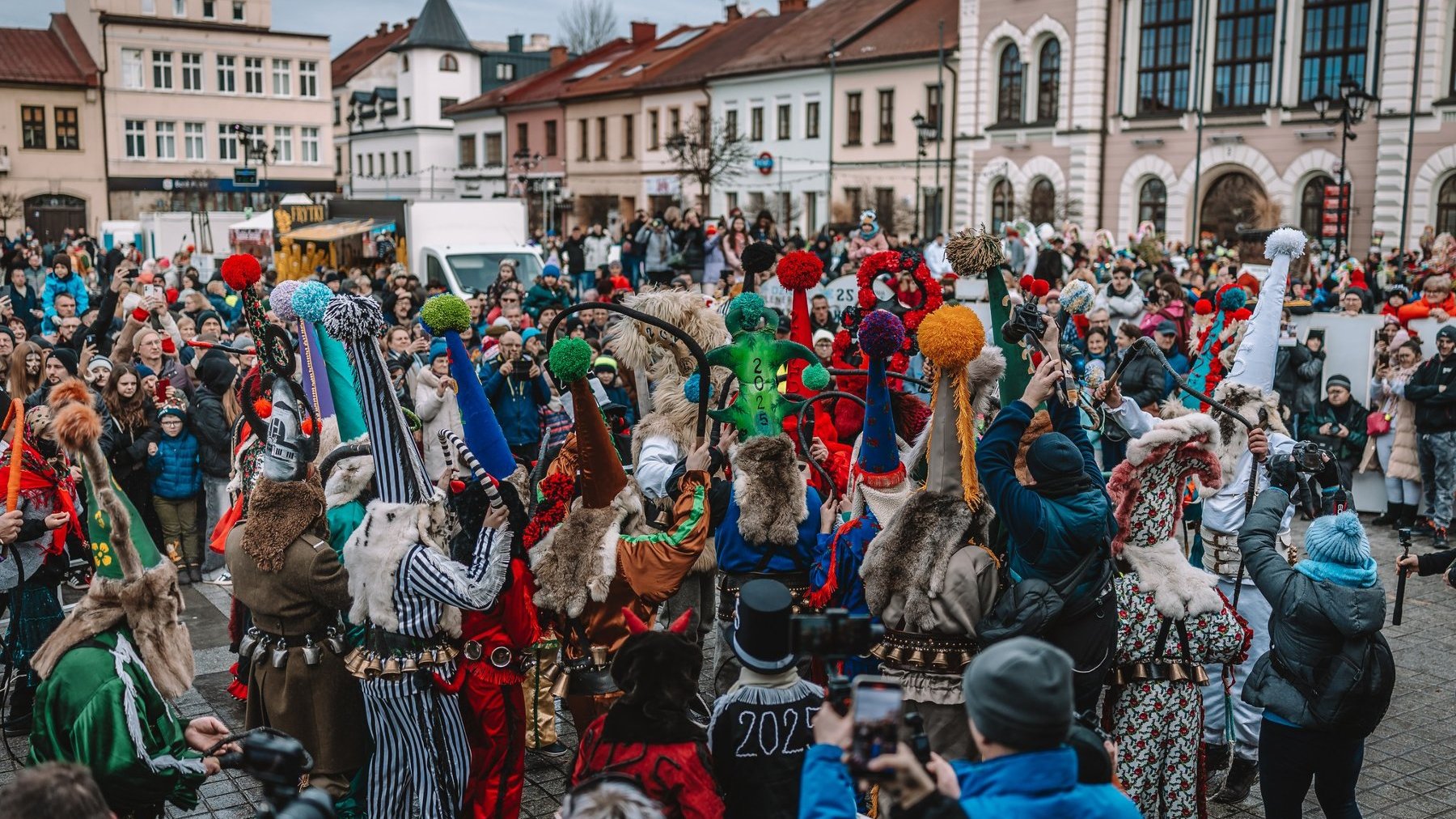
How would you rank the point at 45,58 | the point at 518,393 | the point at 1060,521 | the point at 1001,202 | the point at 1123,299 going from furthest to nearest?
the point at 45,58 → the point at 1001,202 → the point at 1123,299 → the point at 518,393 → the point at 1060,521

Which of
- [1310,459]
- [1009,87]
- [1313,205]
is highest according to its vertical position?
[1009,87]

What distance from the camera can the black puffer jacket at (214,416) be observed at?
942cm

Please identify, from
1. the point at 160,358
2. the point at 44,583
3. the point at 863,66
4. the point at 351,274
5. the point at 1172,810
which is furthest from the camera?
the point at 863,66

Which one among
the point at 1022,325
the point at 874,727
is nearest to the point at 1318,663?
the point at 1022,325

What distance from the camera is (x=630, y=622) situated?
4.14 metres

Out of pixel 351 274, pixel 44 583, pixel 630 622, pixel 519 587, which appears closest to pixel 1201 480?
pixel 630 622

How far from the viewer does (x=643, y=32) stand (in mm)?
60094

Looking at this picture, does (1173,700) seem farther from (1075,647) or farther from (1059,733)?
(1059,733)

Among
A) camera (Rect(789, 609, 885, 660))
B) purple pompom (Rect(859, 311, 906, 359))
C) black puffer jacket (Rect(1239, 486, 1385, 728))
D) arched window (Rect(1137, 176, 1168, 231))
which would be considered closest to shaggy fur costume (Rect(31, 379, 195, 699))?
camera (Rect(789, 609, 885, 660))

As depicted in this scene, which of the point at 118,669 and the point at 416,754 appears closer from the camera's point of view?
the point at 118,669

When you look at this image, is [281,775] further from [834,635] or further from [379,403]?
[379,403]

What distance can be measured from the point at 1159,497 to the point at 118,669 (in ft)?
11.9

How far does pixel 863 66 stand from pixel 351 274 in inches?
1047

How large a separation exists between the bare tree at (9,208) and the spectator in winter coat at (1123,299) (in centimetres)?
4702
